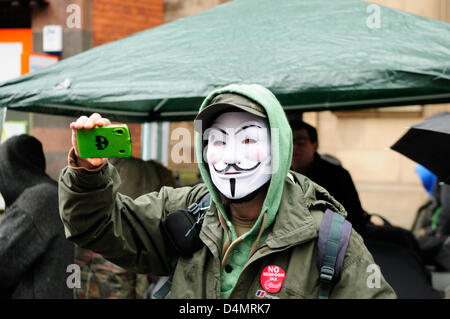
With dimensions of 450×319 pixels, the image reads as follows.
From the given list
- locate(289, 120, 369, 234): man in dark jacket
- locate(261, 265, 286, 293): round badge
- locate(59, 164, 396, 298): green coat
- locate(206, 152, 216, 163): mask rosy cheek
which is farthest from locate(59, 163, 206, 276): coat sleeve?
locate(289, 120, 369, 234): man in dark jacket

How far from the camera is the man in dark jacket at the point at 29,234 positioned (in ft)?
11.2

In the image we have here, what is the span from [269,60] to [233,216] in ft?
4.93

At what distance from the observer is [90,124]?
188 cm

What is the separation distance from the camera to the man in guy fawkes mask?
194cm

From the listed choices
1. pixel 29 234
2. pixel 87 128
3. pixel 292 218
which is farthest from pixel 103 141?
pixel 29 234

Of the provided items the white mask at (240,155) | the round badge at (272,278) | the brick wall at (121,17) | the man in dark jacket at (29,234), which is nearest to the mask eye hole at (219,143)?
the white mask at (240,155)

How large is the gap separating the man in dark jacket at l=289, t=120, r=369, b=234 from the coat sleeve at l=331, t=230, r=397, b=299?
1.40 metres

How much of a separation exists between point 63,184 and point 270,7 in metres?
2.55

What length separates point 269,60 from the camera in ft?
11.1

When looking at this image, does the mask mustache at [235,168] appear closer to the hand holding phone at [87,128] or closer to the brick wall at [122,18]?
the hand holding phone at [87,128]

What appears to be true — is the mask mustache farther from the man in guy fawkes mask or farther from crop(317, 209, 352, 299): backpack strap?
crop(317, 209, 352, 299): backpack strap

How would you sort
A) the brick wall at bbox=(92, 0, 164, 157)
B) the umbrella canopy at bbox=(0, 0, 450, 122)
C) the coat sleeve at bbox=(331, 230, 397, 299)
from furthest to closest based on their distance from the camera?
the brick wall at bbox=(92, 0, 164, 157) → the umbrella canopy at bbox=(0, 0, 450, 122) → the coat sleeve at bbox=(331, 230, 397, 299)

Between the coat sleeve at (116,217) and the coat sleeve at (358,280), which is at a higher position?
the coat sleeve at (116,217)

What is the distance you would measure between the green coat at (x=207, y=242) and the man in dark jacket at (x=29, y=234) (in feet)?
4.96
